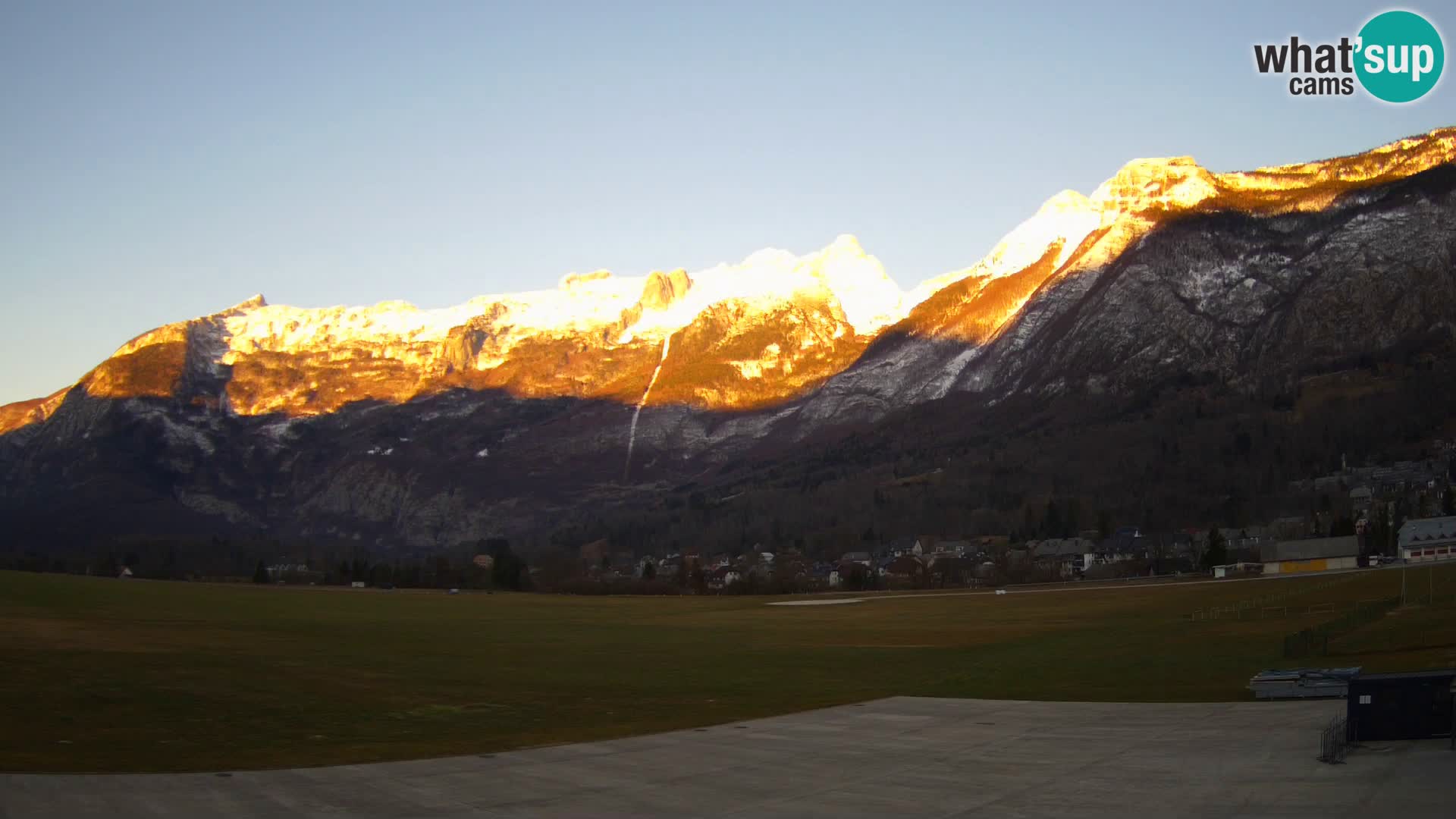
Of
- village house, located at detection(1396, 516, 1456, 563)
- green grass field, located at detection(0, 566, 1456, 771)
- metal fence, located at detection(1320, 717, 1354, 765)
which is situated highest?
village house, located at detection(1396, 516, 1456, 563)

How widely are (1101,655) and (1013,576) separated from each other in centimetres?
12026

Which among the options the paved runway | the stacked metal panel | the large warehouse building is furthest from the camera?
the large warehouse building

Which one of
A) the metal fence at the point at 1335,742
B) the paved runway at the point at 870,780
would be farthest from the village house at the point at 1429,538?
the paved runway at the point at 870,780

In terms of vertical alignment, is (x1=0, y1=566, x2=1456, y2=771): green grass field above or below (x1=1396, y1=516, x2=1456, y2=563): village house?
below

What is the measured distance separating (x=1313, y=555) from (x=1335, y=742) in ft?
448

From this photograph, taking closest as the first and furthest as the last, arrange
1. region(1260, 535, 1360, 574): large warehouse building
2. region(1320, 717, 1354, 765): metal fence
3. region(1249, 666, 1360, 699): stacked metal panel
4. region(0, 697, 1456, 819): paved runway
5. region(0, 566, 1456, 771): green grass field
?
region(0, 697, 1456, 819): paved runway, region(1320, 717, 1354, 765): metal fence, region(0, 566, 1456, 771): green grass field, region(1249, 666, 1360, 699): stacked metal panel, region(1260, 535, 1360, 574): large warehouse building

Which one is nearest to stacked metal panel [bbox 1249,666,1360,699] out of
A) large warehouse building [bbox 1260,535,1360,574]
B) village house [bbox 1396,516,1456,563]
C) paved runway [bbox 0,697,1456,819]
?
paved runway [bbox 0,697,1456,819]

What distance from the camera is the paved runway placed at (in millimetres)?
31750

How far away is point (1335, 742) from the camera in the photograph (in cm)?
3638

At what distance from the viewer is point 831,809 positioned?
3278 centimetres

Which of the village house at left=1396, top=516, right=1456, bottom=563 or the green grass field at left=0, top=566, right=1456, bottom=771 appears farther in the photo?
the village house at left=1396, top=516, right=1456, bottom=563

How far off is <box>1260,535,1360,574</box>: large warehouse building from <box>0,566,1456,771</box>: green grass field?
32577mm

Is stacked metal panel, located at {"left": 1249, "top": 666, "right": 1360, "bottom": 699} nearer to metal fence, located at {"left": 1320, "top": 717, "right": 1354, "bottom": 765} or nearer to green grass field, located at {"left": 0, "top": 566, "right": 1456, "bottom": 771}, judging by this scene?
green grass field, located at {"left": 0, "top": 566, "right": 1456, "bottom": 771}

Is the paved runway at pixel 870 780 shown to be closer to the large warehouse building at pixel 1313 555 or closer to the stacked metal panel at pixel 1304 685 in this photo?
the stacked metal panel at pixel 1304 685
